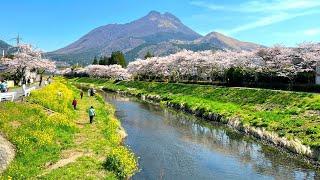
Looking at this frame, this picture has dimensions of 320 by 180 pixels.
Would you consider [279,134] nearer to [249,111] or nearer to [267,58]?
[249,111]

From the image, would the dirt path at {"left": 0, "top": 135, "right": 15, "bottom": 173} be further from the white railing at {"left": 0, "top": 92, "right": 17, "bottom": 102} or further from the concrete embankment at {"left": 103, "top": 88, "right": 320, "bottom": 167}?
the concrete embankment at {"left": 103, "top": 88, "right": 320, "bottom": 167}

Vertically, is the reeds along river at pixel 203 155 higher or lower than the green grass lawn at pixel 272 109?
lower

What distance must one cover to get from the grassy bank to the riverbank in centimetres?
1364

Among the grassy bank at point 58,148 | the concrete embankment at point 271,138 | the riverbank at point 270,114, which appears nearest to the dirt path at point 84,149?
the grassy bank at point 58,148

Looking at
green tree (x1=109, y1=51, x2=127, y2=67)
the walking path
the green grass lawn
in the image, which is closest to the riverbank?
the green grass lawn

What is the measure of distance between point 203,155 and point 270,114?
16.0m

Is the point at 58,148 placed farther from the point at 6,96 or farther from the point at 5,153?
the point at 6,96

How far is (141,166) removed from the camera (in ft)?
94.7

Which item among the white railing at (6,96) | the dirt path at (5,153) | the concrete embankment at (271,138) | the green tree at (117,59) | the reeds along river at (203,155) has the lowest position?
the reeds along river at (203,155)

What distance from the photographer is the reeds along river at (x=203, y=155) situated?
90.2 ft

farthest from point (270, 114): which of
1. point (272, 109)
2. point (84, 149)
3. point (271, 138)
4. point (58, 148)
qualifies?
point (58, 148)

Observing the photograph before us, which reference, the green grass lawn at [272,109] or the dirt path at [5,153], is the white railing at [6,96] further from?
the green grass lawn at [272,109]

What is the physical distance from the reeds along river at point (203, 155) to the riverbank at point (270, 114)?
4.71ft

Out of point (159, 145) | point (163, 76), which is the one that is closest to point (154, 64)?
point (163, 76)
